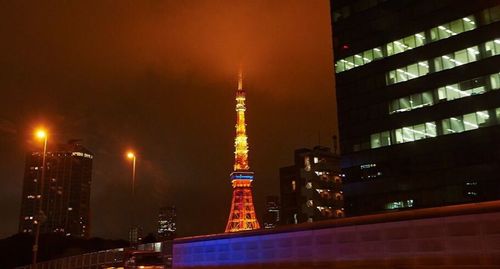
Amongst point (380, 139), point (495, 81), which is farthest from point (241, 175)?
point (495, 81)

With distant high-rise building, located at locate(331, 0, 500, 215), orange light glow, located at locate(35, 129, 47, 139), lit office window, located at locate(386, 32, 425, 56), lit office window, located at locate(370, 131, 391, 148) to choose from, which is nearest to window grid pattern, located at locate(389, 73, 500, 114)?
distant high-rise building, located at locate(331, 0, 500, 215)

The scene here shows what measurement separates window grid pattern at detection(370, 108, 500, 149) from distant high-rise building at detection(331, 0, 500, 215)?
5.5 inches

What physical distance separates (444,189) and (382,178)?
1036 cm

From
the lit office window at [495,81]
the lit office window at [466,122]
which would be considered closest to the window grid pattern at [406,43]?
the lit office window at [495,81]

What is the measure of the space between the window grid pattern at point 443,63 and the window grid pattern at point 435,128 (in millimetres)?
7627

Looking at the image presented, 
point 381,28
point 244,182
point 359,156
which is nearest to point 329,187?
point 244,182

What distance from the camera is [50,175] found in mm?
139125

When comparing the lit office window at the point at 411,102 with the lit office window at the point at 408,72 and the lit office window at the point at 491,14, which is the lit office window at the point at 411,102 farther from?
the lit office window at the point at 491,14

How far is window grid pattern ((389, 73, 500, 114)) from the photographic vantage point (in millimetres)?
68438

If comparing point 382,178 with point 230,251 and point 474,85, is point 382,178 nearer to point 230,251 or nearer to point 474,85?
point 474,85

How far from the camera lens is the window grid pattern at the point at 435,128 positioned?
2670 inches

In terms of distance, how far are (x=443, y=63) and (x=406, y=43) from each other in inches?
291

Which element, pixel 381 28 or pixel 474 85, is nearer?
pixel 474 85

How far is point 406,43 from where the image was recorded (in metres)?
79.4
